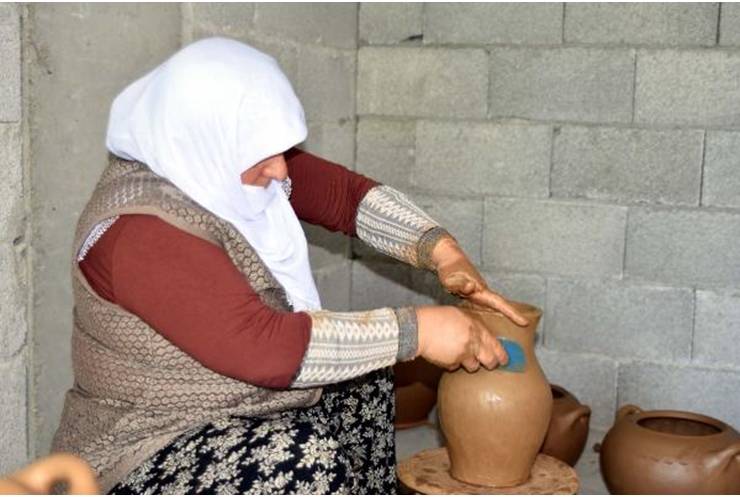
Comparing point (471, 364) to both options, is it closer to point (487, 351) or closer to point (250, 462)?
point (487, 351)

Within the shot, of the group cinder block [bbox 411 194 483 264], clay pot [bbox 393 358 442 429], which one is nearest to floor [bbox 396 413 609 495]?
clay pot [bbox 393 358 442 429]

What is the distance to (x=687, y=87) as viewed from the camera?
11.0 ft

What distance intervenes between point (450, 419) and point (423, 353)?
46 cm

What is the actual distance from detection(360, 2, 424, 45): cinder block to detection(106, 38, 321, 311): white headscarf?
167cm

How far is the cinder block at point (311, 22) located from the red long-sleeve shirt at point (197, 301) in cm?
142

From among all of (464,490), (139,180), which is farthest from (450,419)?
(139,180)

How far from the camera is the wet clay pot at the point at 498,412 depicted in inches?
94.9

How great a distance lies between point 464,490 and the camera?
2.45m

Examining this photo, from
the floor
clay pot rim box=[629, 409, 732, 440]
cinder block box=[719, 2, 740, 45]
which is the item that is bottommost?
the floor

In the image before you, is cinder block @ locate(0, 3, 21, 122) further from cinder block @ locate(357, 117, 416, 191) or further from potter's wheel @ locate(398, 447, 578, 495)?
cinder block @ locate(357, 117, 416, 191)

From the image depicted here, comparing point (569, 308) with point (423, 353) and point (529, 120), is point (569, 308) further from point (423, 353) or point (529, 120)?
point (423, 353)

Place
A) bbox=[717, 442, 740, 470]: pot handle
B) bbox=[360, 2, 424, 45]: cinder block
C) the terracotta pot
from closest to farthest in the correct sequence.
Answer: bbox=[717, 442, 740, 470]: pot handle, the terracotta pot, bbox=[360, 2, 424, 45]: cinder block

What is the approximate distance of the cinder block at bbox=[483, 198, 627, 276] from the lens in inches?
138

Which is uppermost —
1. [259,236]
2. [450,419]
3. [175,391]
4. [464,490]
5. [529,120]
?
[529,120]
